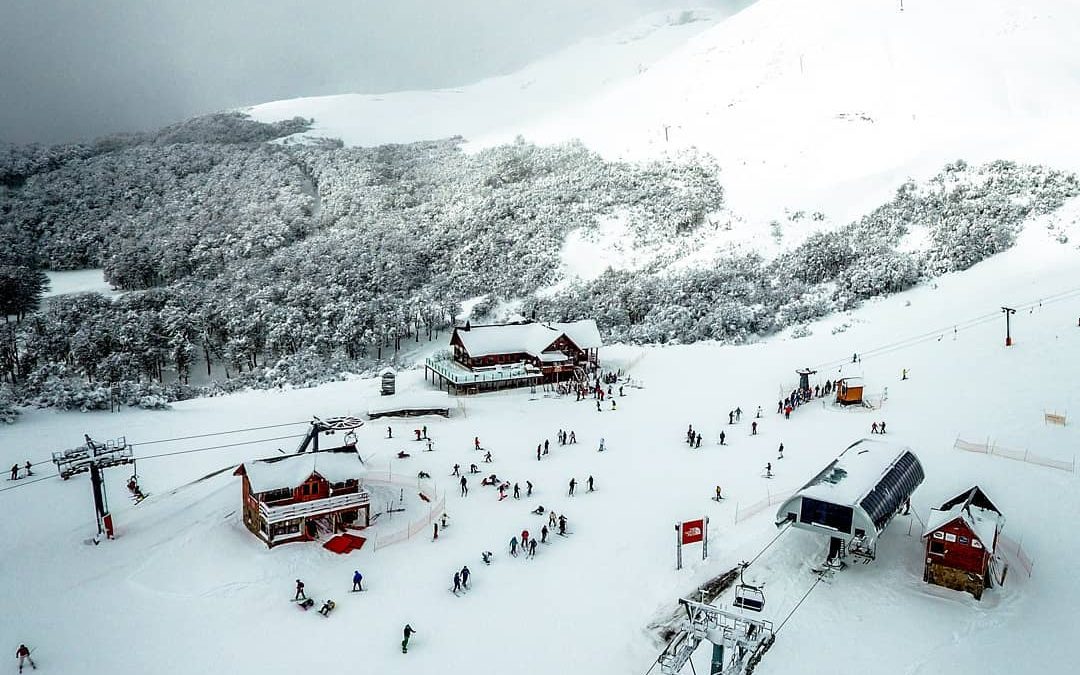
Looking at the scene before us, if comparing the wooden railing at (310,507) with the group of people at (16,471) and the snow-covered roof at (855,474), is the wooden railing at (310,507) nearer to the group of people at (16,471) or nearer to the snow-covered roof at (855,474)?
the group of people at (16,471)

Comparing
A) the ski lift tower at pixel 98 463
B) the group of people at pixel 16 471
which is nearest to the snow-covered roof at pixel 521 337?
the ski lift tower at pixel 98 463

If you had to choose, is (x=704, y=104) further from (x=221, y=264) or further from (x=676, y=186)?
(x=221, y=264)

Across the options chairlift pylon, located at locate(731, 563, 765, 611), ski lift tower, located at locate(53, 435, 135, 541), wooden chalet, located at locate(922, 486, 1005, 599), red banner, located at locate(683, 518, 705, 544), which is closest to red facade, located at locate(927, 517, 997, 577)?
wooden chalet, located at locate(922, 486, 1005, 599)

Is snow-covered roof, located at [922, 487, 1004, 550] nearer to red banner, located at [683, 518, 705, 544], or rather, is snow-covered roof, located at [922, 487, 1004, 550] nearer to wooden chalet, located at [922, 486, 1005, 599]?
wooden chalet, located at [922, 486, 1005, 599]

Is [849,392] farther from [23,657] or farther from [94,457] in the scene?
[23,657]

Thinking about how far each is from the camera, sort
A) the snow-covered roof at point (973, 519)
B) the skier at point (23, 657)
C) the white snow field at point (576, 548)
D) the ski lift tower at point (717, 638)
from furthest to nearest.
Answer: the snow-covered roof at point (973, 519)
the white snow field at point (576, 548)
the skier at point (23, 657)
the ski lift tower at point (717, 638)

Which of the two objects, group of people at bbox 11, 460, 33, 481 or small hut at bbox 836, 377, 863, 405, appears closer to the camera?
group of people at bbox 11, 460, 33, 481
